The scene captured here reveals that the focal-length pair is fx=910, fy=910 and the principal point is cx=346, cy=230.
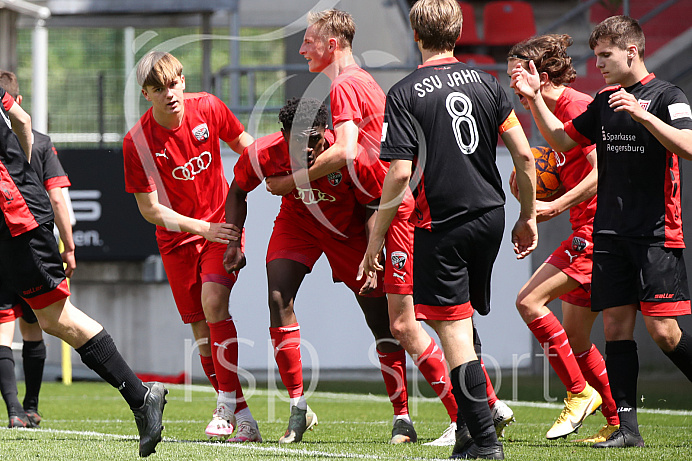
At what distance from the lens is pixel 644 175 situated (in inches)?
181

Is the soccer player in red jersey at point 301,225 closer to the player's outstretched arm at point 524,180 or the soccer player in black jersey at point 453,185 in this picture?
the soccer player in black jersey at point 453,185

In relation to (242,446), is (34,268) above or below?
above

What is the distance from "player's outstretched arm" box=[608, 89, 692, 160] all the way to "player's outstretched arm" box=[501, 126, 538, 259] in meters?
0.60

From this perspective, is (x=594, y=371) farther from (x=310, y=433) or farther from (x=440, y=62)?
(x=440, y=62)

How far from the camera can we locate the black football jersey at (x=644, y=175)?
457cm

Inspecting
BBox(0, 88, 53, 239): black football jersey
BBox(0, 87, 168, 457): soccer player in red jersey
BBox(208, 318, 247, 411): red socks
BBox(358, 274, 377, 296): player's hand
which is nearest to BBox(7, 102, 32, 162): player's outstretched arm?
BBox(0, 88, 53, 239): black football jersey

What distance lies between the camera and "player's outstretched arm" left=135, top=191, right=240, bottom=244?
199 inches

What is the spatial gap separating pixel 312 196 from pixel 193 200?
79 centimetres

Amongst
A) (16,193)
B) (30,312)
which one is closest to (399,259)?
(16,193)

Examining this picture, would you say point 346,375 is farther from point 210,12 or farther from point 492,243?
point 492,243

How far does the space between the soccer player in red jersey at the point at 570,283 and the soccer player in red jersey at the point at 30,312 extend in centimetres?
321

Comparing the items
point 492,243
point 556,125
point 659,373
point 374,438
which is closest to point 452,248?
point 492,243

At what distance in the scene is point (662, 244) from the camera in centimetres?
455

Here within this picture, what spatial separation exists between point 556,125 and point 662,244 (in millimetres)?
830
